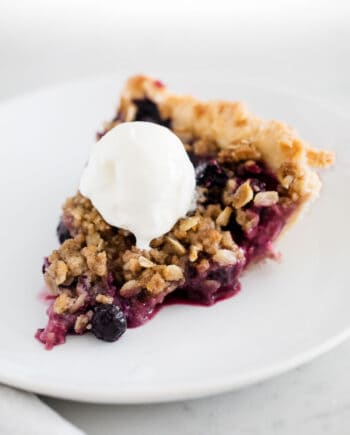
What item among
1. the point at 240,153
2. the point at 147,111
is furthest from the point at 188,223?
the point at 147,111

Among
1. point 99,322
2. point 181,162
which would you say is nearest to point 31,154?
point 181,162

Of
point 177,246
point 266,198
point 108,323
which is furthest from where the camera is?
point 266,198

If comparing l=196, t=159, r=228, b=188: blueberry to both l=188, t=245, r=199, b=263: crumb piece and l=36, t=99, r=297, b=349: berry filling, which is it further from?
l=188, t=245, r=199, b=263: crumb piece

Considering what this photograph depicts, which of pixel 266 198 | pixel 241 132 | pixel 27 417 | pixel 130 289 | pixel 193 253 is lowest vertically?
pixel 27 417

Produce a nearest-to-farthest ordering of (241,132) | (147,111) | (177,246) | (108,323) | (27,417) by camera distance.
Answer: (27,417) → (108,323) → (177,246) → (241,132) → (147,111)

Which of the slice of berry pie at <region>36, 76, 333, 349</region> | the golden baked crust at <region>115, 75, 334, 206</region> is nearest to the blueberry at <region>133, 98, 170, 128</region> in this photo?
the golden baked crust at <region>115, 75, 334, 206</region>

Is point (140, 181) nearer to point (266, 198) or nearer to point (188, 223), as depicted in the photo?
point (188, 223)
